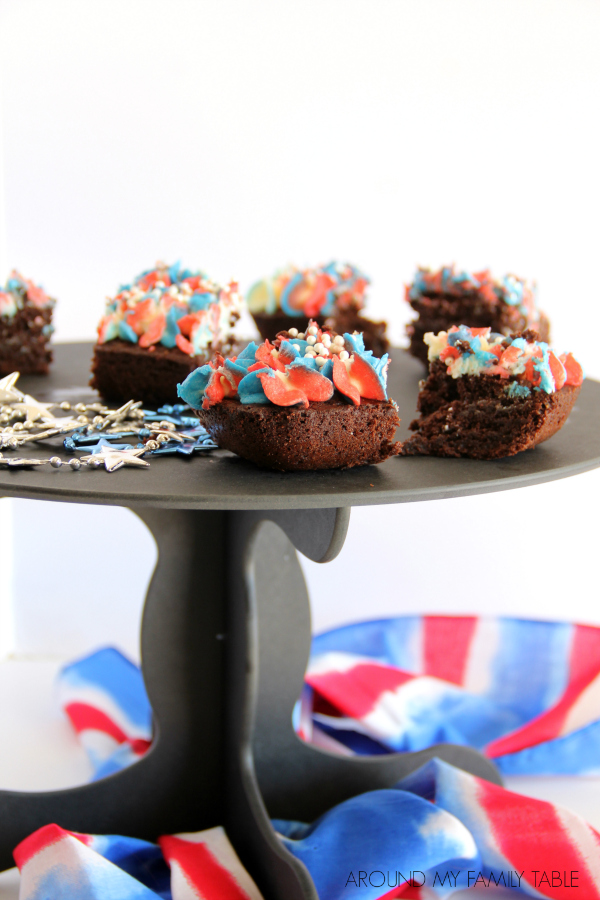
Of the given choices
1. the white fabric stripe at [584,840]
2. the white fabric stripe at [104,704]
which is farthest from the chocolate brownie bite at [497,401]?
the white fabric stripe at [104,704]

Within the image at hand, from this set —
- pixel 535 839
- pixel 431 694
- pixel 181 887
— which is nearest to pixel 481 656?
pixel 431 694

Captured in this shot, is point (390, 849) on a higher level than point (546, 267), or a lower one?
lower

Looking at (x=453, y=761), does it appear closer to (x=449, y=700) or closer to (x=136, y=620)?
(x=449, y=700)

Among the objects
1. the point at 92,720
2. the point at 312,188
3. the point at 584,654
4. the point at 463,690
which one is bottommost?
the point at 92,720

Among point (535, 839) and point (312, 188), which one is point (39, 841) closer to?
point (535, 839)

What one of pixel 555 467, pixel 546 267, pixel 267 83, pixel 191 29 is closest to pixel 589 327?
pixel 546 267

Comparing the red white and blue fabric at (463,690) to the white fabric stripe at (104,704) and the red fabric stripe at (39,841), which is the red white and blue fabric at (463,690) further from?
the red fabric stripe at (39,841)

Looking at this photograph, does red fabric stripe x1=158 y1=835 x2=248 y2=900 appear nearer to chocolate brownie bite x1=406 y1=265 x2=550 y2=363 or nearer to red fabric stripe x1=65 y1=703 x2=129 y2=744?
red fabric stripe x1=65 y1=703 x2=129 y2=744
